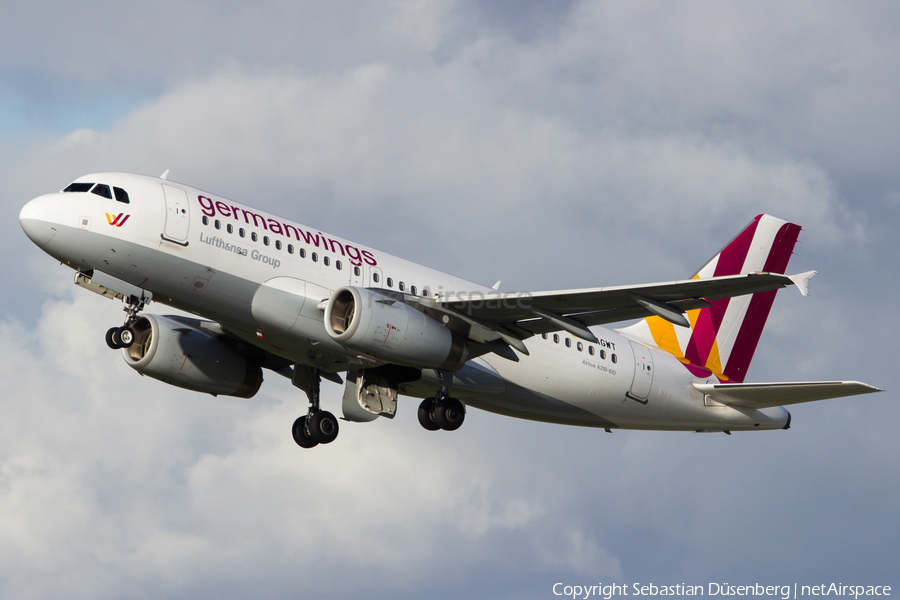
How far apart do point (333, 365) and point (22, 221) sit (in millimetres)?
9524

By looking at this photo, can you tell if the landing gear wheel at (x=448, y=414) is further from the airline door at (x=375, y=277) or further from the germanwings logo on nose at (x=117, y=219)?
the germanwings logo on nose at (x=117, y=219)

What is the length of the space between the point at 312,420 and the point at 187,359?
14.4 ft

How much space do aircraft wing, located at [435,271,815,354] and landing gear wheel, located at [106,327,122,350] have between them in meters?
8.28

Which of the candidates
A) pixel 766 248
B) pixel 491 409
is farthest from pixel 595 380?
pixel 766 248

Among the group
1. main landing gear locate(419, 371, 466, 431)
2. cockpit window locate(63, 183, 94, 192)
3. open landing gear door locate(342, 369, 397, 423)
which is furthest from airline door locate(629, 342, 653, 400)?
cockpit window locate(63, 183, 94, 192)

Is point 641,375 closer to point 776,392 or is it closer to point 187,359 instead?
point 776,392

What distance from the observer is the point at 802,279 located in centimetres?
2177

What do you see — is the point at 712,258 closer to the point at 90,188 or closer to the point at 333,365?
the point at 333,365

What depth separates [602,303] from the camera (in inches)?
1009

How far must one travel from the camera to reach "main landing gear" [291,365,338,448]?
32.2 metres

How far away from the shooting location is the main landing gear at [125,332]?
25688 mm

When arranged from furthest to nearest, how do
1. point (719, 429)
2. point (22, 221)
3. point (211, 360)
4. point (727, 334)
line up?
point (727, 334)
point (719, 429)
point (211, 360)
point (22, 221)

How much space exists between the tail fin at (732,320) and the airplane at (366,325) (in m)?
0.16

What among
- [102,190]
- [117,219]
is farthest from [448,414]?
[102,190]
